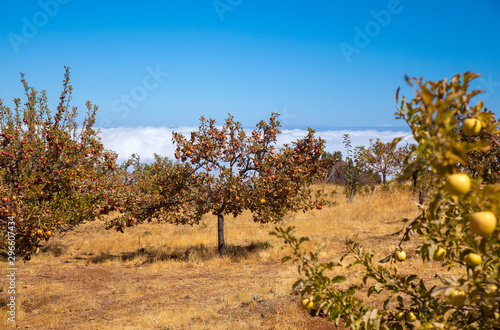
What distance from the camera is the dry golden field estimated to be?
6.02 metres

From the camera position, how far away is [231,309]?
6.36 meters

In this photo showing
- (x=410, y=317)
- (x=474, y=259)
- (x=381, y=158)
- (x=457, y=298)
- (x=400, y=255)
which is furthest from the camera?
(x=381, y=158)

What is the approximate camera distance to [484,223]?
1134 millimetres

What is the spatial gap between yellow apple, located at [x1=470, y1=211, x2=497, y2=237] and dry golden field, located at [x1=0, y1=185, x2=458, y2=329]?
1.37m

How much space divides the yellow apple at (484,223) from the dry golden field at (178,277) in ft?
4.50

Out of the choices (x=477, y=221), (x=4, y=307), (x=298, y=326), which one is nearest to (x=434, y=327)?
(x=477, y=221)

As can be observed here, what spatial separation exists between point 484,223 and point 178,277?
8572 mm

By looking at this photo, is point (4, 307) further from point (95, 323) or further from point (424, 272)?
point (424, 272)

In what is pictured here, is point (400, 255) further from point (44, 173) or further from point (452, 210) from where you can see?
point (44, 173)

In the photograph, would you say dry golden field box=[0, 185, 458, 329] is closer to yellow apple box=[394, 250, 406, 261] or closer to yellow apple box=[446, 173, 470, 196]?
yellow apple box=[394, 250, 406, 261]

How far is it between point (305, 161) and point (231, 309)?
14.9 feet

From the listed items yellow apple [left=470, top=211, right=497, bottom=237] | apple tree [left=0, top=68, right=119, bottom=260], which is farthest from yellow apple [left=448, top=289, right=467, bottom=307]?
apple tree [left=0, top=68, right=119, bottom=260]

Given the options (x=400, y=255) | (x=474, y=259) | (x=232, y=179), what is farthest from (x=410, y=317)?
(x=232, y=179)

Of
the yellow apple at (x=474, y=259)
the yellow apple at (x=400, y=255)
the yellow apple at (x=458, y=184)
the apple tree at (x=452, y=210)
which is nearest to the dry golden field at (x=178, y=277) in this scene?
the yellow apple at (x=400, y=255)
